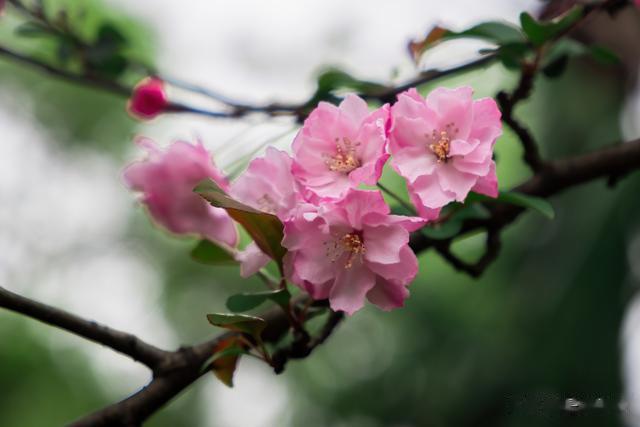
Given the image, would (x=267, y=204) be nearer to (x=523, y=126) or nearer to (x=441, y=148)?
(x=441, y=148)

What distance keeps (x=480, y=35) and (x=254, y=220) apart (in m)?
0.41

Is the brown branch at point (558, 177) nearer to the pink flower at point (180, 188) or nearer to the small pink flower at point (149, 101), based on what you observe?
the pink flower at point (180, 188)

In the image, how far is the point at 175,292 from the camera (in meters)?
4.97

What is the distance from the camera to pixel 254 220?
68 cm

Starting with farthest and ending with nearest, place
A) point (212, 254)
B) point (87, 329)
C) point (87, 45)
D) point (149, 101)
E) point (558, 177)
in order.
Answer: point (87, 45) < point (149, 101) < point (558, 177) < point (212, 254) < point (87, 329)

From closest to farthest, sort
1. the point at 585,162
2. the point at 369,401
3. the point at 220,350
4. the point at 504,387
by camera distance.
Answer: the point at 220,350, the point at 585,162, the point at 504,387, the point at 369,401

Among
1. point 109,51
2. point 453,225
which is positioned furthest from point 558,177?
point 109,51

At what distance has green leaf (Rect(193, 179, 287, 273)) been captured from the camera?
0.66m

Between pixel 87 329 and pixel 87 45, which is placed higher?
pixel 87 45

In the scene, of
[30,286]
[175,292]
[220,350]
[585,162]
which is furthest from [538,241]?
[30,286]

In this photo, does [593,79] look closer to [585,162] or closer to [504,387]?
[504,387]

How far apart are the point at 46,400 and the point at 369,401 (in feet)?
8.89

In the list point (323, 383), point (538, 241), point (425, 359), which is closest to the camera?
point (538, 241)

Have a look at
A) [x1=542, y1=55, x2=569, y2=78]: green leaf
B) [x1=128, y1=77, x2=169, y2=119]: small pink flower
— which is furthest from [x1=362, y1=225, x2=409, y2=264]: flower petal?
[x1=128, y1=77, x2=169, y2=119]: small pink flower
